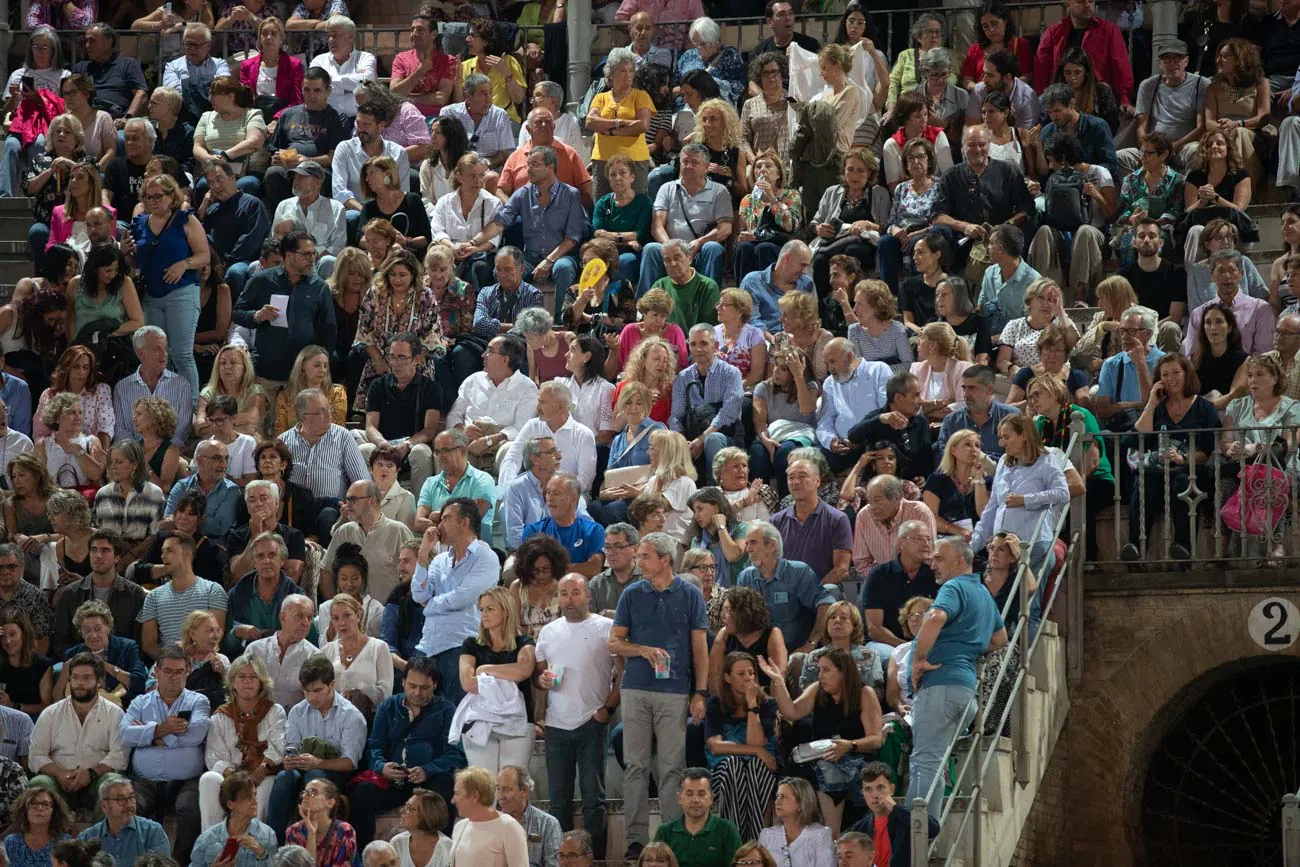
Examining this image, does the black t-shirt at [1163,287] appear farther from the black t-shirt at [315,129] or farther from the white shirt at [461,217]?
the black t-shirt at [315,129]

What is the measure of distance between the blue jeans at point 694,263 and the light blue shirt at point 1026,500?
395 cm

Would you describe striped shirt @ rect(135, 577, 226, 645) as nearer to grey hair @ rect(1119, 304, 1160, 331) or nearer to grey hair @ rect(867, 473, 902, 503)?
grey hair @ rect(867, 473, 902, 503)

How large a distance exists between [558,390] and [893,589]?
9.79 feet

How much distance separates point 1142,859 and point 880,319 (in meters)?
3.81

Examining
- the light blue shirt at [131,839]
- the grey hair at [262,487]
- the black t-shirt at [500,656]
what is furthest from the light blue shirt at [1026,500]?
the light blue shirt at [131,839]

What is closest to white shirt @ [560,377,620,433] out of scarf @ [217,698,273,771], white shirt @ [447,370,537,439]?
white shirt @ [447,370,537,439]

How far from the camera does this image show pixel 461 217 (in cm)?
1936

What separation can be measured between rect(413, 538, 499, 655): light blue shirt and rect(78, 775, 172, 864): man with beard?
6.11 feet

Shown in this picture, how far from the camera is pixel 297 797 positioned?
1445 centimetres

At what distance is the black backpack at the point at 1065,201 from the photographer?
18.2m

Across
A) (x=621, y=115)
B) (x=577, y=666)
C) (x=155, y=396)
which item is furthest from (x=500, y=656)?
(x=621, y=115)

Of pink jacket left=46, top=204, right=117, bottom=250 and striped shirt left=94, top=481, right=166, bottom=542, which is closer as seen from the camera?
striped shirt left=94, top=481, right=166, bottom=542

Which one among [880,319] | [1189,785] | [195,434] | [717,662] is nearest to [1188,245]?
[880,319]

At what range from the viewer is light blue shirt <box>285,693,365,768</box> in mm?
14586
